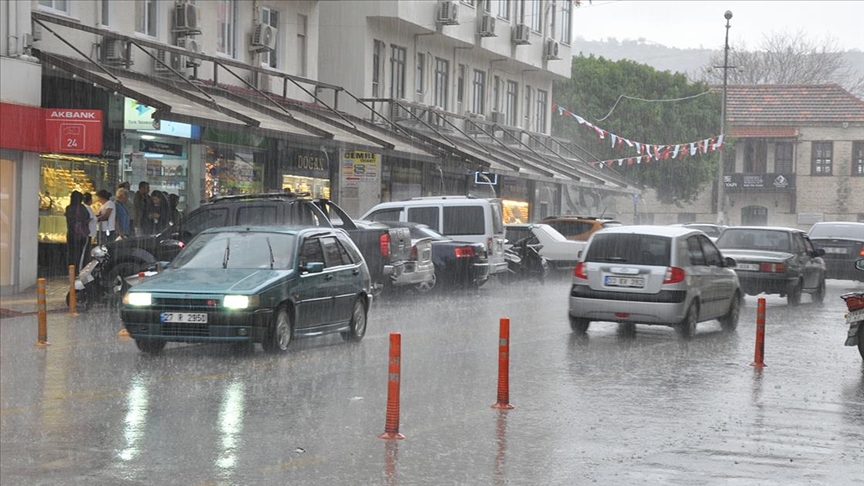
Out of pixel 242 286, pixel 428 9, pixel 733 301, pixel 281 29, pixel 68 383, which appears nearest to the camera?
pixel 68 383

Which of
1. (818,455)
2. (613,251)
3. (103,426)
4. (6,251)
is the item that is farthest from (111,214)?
(818,455)

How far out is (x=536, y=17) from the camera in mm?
54219

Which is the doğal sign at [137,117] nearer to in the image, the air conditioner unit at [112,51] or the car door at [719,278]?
the air conditioner unit at [112,51]

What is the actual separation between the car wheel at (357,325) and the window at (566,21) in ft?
138

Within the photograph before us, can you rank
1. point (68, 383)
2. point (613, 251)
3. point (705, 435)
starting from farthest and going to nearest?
1. point (613, 251)
2. point (68, 383)
3. point (705, 435)

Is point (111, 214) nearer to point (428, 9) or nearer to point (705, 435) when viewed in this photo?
point (705, 435)

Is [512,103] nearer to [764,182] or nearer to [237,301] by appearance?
[764,182]

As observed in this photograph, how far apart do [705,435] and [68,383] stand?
5.78 metres

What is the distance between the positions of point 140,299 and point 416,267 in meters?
11.3

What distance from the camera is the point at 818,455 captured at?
9609 millimetres

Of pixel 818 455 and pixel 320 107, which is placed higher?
pixel 320 107

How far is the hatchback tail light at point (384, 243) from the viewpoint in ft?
77.3

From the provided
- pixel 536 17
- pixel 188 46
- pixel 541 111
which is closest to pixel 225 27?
pixel 188 46

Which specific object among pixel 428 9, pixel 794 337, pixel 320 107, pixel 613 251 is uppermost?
pixel 428 9
